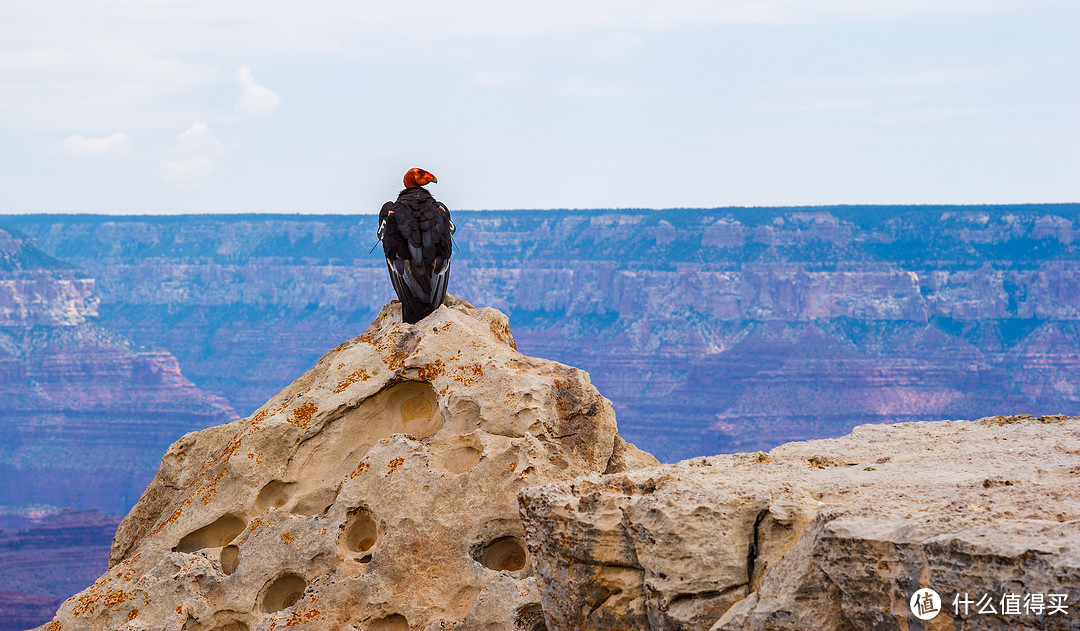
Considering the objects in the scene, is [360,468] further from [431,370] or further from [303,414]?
[431,370]

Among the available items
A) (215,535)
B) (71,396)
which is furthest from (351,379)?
(71,396)

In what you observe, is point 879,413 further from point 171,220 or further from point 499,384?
point 499,384

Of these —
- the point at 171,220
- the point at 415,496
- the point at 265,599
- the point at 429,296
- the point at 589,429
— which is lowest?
the point at 265,599

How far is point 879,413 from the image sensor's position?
12512 centimetres

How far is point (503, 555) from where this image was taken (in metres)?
9.45

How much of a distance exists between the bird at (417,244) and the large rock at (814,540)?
3.98 meters

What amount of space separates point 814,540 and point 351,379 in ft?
17.5

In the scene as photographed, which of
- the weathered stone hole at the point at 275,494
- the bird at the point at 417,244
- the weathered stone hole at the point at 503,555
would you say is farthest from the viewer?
the bird at the point at 417,244

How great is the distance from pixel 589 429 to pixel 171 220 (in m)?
163

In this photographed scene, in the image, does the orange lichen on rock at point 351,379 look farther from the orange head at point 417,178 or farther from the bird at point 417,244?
the orange head at point 417,178

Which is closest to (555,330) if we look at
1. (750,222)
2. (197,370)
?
(750,222)

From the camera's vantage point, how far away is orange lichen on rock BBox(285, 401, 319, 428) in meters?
10.6

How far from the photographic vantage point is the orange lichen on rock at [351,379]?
10.7 metres

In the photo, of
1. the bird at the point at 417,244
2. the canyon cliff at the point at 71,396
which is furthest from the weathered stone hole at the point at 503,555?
the canyon cliff at the point at 71,396
